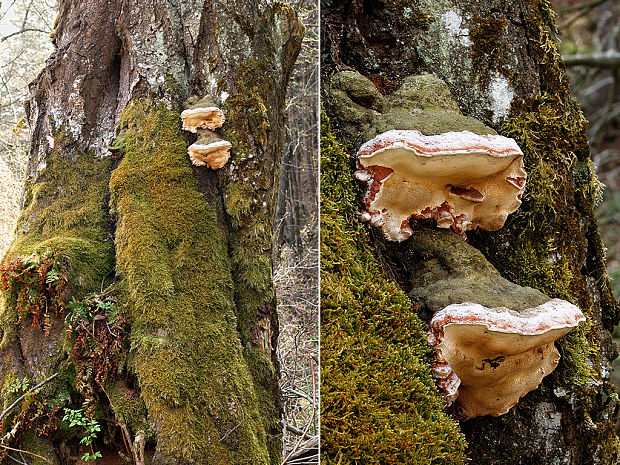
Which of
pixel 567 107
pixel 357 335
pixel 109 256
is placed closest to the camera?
pixel 357 335

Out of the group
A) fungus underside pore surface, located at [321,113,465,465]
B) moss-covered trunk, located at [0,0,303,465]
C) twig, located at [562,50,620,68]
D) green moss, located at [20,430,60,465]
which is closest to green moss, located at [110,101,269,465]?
moss-covered trunk, located at [0,0,303,465]

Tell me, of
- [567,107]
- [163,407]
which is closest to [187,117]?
[163,407]

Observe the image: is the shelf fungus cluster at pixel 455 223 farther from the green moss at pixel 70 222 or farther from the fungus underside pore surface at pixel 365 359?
the green moss at pixel 70 222

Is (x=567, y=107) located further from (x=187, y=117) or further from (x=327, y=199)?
(x=187, y=117)

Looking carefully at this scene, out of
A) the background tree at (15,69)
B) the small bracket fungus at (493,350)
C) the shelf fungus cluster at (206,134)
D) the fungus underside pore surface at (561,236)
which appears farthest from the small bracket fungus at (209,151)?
the background tree at (15,69)

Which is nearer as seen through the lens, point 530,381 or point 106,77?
point 530,381
